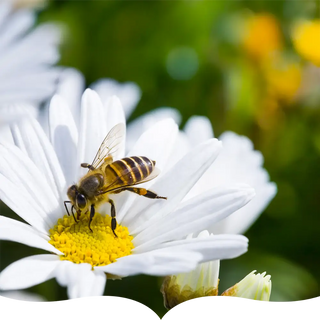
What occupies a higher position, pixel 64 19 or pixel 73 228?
pixel 64 19

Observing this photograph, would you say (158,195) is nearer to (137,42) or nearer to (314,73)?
(314,73)

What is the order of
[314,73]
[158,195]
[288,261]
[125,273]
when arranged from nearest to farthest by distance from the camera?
[125,273], [158,195], [288,261], [314,73]

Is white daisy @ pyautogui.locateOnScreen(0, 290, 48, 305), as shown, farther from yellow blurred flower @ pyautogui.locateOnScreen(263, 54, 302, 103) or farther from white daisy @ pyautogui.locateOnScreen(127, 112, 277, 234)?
yellow blurred flower @ pyautogui.locateOnScreen(263, 54, 302, 103)

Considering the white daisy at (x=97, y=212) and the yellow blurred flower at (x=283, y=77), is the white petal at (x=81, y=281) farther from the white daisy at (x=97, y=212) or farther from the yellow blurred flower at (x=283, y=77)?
the yellow blurred flower at (x=283, y=77)

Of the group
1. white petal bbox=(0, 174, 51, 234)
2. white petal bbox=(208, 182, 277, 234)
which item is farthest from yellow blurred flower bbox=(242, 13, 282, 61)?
white petal bbox=(0, 174, 51, 234)

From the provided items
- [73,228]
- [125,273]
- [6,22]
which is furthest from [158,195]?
[6,22]

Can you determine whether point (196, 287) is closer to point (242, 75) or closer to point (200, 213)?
point (200, 213)

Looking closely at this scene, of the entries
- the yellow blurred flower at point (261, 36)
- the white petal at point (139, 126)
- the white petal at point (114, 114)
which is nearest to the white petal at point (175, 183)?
the white petal at point (114, 114)

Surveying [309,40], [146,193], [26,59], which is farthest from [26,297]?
[309,40]
